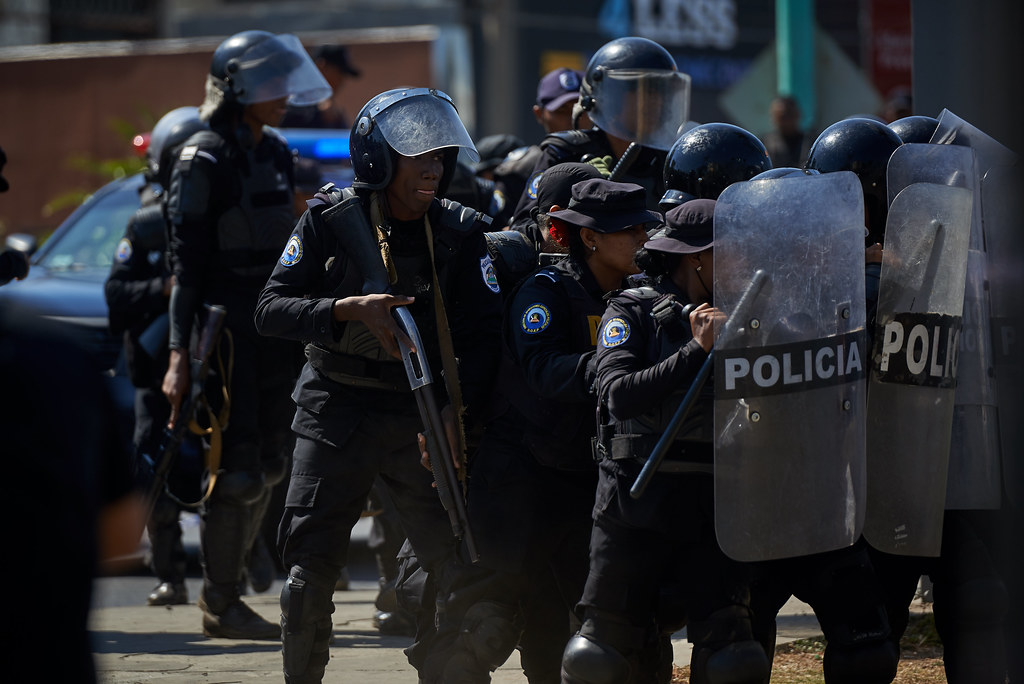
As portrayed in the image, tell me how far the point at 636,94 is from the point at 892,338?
7.44 ft

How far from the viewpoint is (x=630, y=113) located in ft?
19.2

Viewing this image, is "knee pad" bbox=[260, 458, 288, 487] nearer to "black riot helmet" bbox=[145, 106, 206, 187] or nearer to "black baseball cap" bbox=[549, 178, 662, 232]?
"black riot helmet" bbox=[145, 106, 206, 187]

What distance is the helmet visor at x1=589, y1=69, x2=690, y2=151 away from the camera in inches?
229

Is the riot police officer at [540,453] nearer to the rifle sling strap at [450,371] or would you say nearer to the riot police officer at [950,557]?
the rifle sling strap at [450,371]

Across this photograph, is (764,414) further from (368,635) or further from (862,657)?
(368,635)

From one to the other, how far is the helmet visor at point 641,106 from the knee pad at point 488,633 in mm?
2129

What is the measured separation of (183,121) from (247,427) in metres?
1.59

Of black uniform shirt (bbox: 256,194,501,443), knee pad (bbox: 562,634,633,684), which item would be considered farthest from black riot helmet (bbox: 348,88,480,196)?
knee pad (bbox: 562,634,633,684)

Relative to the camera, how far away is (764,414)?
3643 mm

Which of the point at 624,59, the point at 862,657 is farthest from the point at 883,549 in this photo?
the point at 624,59

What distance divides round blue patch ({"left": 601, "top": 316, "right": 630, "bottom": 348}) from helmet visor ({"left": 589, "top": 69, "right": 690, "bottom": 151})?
1.95 metres

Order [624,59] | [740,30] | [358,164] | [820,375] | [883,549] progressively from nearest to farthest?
1. [820,375]
2. [883,549]
3. [358,164]
4. [624,59]
5. [740,30]

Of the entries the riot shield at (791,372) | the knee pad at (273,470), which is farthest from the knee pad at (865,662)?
the knee pad at (273,470)

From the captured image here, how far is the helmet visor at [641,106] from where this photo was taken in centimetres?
580
